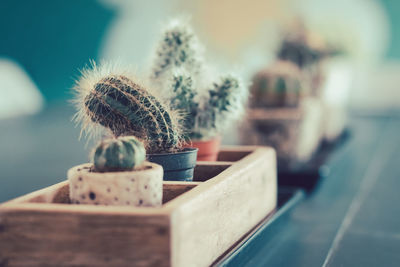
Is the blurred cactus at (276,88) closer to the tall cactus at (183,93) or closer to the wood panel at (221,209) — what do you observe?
the wood panel at (221,209)

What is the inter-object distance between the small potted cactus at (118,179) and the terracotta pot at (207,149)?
0.80 meters

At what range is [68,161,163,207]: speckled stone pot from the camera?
1.61m

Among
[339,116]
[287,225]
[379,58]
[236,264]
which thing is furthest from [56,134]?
[379,58]

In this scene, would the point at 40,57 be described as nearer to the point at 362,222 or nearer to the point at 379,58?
the point at 379,58

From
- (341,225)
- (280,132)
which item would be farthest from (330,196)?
(341,225)

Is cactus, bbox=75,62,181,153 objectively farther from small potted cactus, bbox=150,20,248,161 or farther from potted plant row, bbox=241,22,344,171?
potted plant row, bbox=241,22,344,171

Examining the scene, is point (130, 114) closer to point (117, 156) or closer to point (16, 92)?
point (117, 156)

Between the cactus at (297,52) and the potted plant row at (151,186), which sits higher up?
the cactus at (297,52)

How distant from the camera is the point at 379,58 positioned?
1092 cm

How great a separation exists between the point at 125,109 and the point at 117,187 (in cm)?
42

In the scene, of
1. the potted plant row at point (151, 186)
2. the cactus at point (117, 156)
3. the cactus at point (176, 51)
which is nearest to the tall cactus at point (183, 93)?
the potted plant row at point (151, 186)

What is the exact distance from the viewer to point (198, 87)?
2.57m

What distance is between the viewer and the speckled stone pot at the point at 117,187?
1608mm

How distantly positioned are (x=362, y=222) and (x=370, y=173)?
5.60 ft
